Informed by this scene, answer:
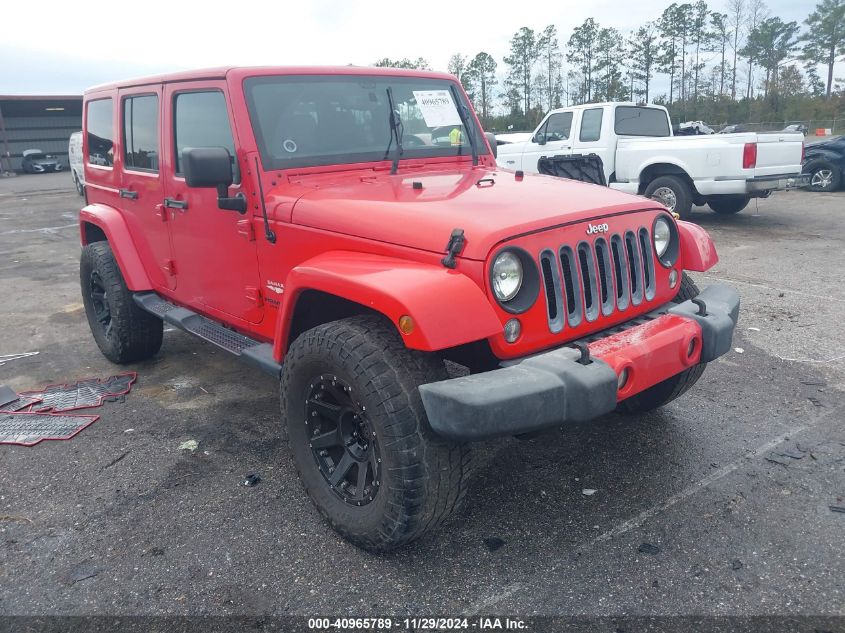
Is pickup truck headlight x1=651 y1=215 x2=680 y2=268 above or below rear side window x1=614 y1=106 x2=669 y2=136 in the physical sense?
below

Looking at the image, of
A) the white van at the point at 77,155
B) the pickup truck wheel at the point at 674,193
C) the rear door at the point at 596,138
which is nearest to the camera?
the pickup truck wheel at the point at 674,193

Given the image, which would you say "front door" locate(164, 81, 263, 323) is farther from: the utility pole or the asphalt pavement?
the utility pole

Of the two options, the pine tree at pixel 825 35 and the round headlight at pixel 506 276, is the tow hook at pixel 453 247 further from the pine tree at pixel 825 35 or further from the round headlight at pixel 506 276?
the pine tree at pixel 825 35

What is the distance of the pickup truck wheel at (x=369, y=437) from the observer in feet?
7.89

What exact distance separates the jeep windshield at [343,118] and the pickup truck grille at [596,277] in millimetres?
1394

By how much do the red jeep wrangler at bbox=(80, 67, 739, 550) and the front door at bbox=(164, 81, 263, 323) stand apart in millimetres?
13

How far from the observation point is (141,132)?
4.32m

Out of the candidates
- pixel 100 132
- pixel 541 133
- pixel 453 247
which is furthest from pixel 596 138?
pixel 453 247

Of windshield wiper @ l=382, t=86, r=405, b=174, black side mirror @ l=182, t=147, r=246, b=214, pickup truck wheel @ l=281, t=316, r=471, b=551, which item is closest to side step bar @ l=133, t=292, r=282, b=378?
pickup truck wheel @ l=281, t=316, r=471, b=551

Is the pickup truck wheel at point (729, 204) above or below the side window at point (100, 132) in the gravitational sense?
below

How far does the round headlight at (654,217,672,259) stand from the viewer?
10.4 ft

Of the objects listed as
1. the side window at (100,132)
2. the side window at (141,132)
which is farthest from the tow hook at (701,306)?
the side window at (100,132)

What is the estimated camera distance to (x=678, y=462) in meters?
3.39

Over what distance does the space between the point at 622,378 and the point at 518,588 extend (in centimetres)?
88
